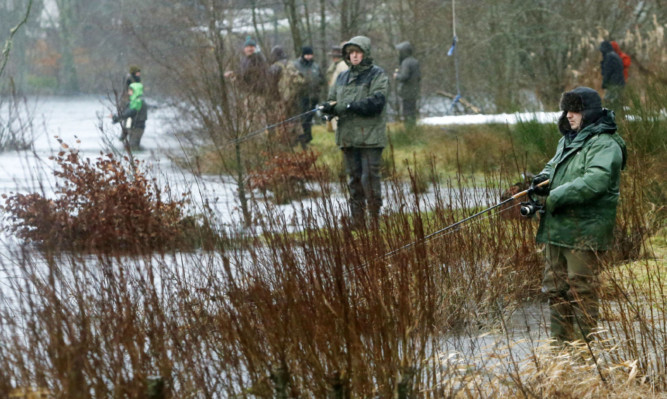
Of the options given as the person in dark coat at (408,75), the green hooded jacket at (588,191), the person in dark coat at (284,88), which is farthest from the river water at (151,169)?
the person in dark coat at (408,75)

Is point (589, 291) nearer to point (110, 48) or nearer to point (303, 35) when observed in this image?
point (303, 35)

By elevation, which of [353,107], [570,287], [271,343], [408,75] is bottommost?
[570,287]

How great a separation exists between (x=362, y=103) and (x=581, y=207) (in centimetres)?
437

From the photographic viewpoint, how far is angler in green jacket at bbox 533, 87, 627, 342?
199 inches

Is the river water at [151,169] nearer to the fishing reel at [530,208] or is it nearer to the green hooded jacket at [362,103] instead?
the fishing reel at [530,208]

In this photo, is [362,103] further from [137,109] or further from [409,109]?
[137,109]

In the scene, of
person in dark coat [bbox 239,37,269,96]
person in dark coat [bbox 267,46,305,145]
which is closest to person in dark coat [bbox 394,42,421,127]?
person in dark coat [bbox 267,46,305,145]

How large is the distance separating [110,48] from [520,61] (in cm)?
1149

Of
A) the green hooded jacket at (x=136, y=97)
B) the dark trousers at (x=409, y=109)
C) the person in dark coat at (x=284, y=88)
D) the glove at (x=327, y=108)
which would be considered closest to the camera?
the glove at (x=327, y=108)

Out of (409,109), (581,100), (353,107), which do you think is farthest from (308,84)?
(581,100)

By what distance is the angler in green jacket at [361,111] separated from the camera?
30.5 feet

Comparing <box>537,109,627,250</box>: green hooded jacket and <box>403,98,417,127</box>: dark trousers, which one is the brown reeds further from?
<box>403,98,417,127</box>: dark trousers

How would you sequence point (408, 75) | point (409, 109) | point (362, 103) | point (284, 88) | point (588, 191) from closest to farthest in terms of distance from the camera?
point (588, 191) < point (362, 103) < point (284, 88) < point (408, 75) < point (409, 109)

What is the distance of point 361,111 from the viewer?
932 centimetres
